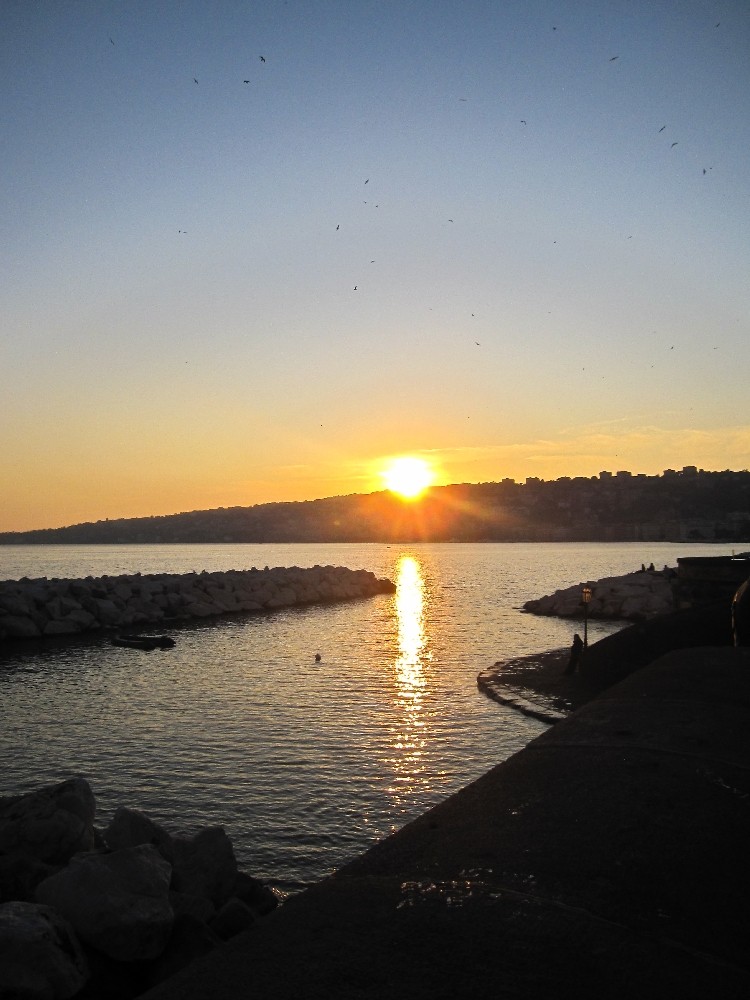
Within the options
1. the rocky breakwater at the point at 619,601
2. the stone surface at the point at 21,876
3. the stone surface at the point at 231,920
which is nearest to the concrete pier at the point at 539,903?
the stone surface at the point at 231,920

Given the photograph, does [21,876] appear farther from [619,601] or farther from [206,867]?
[619,601]

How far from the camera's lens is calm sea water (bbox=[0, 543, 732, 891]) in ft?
34.0

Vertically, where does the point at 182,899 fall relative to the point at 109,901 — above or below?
below

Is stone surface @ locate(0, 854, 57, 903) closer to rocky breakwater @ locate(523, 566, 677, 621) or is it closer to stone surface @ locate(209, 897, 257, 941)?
stone surface @ locate(209, 897, 257, 941)

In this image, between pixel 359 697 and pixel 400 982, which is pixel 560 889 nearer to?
pixel 400 982

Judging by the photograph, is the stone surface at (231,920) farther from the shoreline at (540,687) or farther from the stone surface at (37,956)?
the shoreline at (540,687)

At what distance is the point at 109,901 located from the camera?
530 centimetres

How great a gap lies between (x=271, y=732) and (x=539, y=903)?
11424mm

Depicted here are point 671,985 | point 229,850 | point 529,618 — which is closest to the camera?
point 671,985

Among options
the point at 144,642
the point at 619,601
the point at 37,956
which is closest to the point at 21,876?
the point at 37,956

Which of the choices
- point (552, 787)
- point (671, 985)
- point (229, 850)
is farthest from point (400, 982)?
point (229, 850)

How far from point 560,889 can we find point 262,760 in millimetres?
9291

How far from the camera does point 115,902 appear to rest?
5309mm

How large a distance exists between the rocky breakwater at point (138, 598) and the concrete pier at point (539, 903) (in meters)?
29.5
